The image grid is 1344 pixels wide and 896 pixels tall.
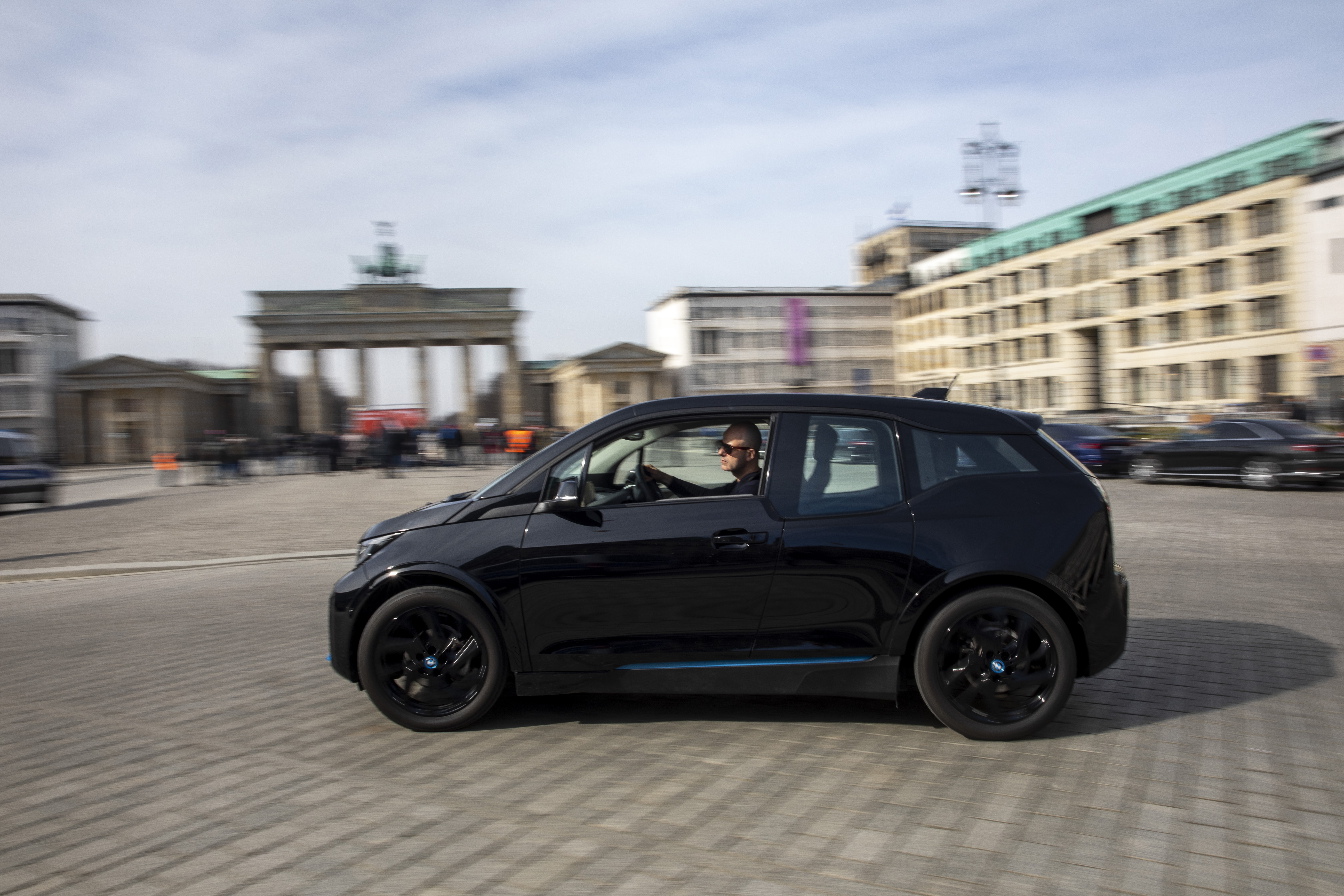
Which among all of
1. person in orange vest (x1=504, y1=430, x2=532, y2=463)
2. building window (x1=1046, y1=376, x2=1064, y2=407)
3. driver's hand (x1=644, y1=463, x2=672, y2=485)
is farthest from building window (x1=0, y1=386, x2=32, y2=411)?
driver's hand (x1=644, y1=463, x2=672, y2=485)

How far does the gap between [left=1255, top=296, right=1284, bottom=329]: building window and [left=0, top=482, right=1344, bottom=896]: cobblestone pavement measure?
48.9m

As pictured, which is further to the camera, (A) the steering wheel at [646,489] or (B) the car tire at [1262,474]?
(B) the car tire at [1262,474]

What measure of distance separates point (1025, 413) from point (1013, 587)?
90 centimetres

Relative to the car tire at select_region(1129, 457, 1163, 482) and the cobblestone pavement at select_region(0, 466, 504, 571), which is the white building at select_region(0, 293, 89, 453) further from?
the car tire at select_region(1129, 457, 1163, 482)

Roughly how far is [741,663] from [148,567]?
392 inches

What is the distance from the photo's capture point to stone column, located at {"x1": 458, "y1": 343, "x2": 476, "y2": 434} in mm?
79750

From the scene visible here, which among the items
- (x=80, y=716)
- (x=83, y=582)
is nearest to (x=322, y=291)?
(x=83, y=582)

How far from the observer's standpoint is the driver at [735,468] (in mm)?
4723

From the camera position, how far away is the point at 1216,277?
5278 centimetres

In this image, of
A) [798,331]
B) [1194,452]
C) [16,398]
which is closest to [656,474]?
[1194,452]

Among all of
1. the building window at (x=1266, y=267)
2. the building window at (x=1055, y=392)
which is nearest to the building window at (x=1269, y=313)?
the building window at (x=1266, y=267)

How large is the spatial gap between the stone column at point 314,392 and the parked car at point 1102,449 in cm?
6446

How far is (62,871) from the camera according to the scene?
11.1ft

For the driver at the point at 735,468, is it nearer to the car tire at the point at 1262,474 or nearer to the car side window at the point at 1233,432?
the car tire at the point at 1262,474
